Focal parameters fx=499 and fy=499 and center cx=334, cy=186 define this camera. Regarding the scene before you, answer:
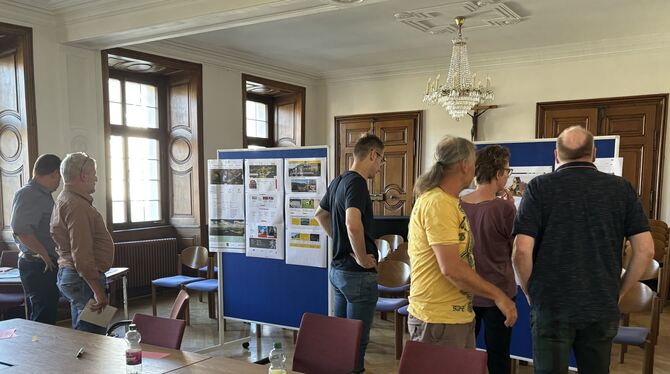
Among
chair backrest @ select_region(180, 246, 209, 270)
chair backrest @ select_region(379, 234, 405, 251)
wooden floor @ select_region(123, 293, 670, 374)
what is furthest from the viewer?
chair backrest @ select_region(379, 234, 405, 251)

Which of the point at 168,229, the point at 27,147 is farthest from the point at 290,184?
the point at 168,229

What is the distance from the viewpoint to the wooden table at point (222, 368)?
1900 mm

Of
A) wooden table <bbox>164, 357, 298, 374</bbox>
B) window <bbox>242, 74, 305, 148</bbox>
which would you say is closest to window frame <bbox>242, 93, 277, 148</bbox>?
window <bbox>242, 74, 305, 148</bbox>

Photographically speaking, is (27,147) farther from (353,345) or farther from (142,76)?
(353,345)

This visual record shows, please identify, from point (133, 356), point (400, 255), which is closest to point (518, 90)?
→ point (400, 255)

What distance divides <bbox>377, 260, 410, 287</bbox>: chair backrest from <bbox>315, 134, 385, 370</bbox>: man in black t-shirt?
129 cm

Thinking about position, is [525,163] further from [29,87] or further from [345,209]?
[29,87]

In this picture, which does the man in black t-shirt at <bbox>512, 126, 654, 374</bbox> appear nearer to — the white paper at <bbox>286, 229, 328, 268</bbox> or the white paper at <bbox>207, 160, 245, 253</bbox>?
the white paper at <bbox>286, 229, 328, 268</bbox>

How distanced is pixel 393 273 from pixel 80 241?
2.39 meters

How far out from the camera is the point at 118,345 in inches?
87.0

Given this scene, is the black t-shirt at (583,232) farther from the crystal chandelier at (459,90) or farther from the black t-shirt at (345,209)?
the crystal chandelier at (459,90)

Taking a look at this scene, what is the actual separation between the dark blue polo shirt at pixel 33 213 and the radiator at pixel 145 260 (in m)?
2.13

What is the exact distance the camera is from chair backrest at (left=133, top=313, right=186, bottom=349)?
2.31 meters

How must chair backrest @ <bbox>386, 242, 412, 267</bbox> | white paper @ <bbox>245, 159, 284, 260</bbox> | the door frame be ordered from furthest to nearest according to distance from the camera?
1. chair backrest @ <bbox>386, 242, 412, 267</bbox>
2. the door frame
3. white paper @ <bbox>245, 159, 284, 260</bbox>
